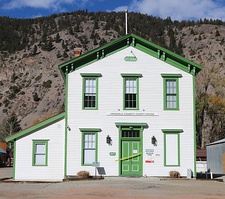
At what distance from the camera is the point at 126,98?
26.3 metres

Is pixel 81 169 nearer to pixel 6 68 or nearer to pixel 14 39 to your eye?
pixel 6 68

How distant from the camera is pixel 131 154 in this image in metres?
25.9

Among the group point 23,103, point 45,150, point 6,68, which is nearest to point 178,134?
point 45,150

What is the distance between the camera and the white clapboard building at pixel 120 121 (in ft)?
84.5

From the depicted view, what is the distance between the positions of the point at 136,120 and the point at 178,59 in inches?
179

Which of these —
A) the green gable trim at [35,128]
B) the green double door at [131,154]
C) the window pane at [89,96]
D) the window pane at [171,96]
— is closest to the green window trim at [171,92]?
the window pane at [171,96]

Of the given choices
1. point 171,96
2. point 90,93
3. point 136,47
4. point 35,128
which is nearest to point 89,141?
point 90,93

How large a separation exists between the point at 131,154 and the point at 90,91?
14.8 ft

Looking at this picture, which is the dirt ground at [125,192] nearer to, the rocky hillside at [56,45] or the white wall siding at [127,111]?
the white wall siding at [127,111]

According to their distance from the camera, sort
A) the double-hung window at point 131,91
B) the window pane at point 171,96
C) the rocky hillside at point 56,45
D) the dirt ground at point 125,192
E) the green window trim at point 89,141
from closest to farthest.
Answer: the dirt ground at point 125,192
the green window trim at point 89,141
the double-hung window at point 131,91
the window pane at point 171,96
the rocky hillside at point 56,45

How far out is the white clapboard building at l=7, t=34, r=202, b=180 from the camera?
25.8m

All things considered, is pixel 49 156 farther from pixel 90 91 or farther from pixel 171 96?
pixel 171 96

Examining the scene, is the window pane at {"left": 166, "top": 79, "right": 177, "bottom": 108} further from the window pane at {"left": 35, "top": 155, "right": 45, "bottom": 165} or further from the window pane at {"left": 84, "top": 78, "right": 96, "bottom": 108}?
the window pane at {"left": 35, "top": 155, "right": 45, "bottom": 165}

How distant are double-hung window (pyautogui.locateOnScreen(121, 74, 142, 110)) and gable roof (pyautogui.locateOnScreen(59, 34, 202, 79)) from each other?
5.85 ft
